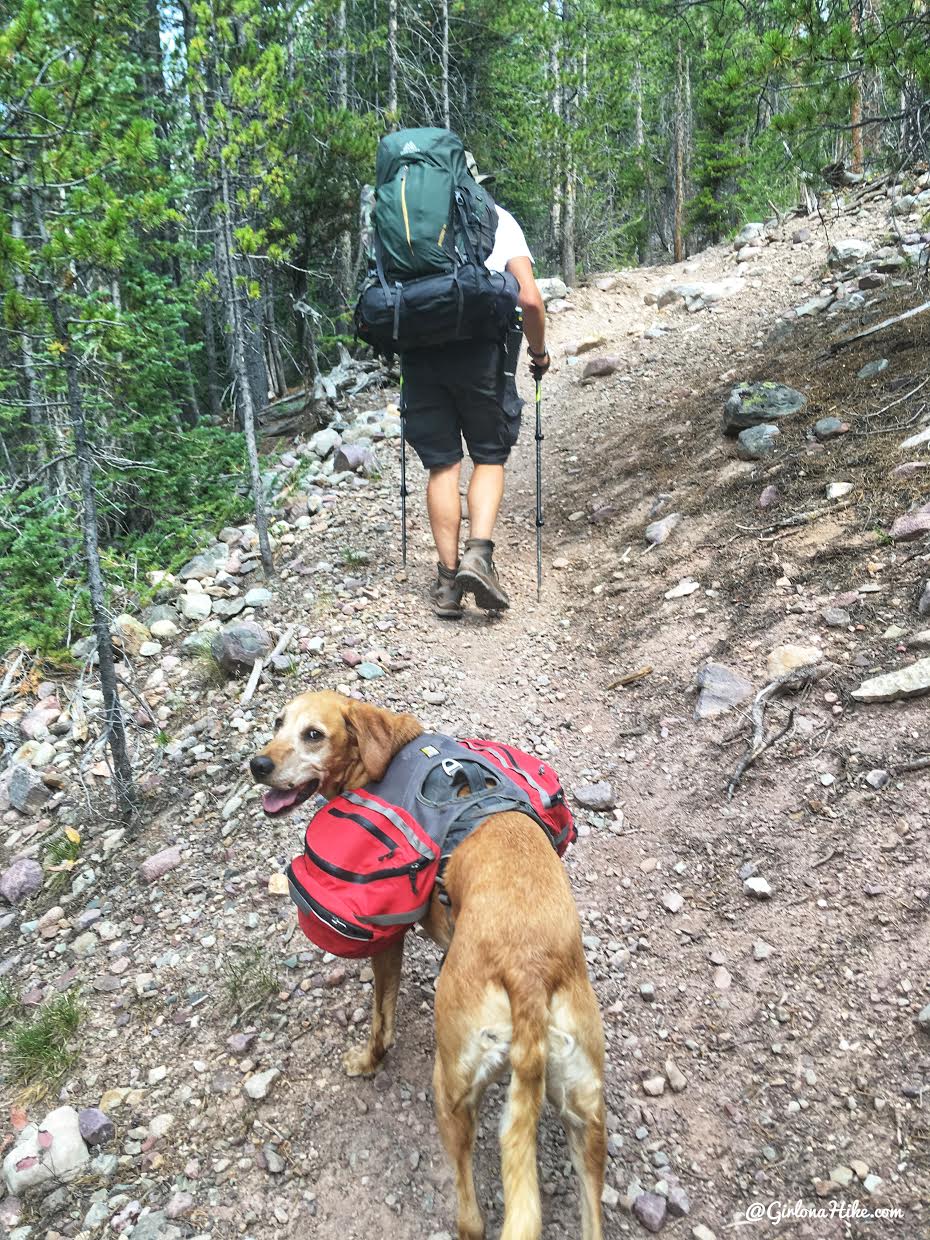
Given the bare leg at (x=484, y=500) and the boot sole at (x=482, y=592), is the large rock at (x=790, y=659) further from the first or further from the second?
the bare leg at (x=484, y=500)

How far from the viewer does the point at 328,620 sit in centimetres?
Answer: 532

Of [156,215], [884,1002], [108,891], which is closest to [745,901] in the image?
[884,1002]

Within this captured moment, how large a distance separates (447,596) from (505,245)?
222 cm

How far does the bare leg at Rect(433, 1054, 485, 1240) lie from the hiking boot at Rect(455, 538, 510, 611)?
3.36m

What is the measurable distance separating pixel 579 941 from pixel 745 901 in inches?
41.6

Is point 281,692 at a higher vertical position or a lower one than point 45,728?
higher

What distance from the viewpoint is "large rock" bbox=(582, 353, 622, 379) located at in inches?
375

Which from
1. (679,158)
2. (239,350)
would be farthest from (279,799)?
(679,158)

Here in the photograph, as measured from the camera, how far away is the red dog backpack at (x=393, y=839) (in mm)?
2309

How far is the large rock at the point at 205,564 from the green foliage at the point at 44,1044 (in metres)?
4.06

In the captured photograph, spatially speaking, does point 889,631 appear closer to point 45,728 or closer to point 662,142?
point 45,728

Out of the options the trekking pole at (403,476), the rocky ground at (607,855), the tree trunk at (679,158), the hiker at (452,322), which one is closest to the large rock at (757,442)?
the rocky ground at (607,855)

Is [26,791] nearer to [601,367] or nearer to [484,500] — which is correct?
[484,500]

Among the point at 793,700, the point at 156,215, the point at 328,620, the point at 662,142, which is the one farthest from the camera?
the point at 662,142
